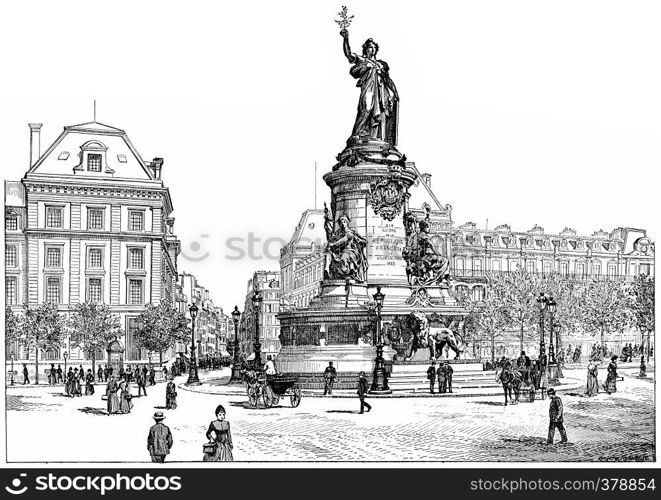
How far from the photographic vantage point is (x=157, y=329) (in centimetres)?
5016

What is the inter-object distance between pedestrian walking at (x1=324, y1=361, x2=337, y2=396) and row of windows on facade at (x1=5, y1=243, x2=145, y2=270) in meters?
20.3

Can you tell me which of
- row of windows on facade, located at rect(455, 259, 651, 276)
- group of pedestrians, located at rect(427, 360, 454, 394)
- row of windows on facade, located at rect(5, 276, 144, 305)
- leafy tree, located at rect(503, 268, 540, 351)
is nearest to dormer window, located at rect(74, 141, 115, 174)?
row of windows on facade, located at rect(5, 276, 144, 305)

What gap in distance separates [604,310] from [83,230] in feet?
109

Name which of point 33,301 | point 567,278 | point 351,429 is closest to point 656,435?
point 351,429

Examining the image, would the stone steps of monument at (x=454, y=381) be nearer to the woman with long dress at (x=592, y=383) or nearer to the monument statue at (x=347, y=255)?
the woman with long dress at (x=592, y=383)

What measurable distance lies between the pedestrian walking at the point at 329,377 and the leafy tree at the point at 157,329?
17657mm

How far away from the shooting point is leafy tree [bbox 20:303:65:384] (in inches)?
1783

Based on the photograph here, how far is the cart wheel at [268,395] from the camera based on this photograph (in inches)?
1133

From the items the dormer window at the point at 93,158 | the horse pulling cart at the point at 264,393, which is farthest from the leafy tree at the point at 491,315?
the horse pulling cart at the point at 264,393

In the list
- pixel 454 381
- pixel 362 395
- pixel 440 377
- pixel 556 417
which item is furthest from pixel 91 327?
pixel 556 417

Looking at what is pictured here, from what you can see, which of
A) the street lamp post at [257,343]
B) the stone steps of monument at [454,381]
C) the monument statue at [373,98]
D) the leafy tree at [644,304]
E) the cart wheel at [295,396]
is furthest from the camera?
the leafy tree at [644,304]

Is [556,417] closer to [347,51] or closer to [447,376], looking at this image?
[447,376]
